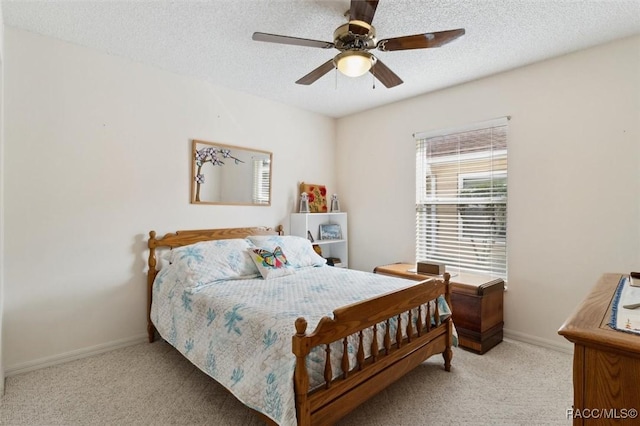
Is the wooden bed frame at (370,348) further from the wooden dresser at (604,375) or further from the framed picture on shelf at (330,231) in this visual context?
the framed picture on shelf at (330,231)

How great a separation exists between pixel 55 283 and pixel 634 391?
335cm

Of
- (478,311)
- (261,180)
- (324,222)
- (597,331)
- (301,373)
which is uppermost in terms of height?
(261,180)

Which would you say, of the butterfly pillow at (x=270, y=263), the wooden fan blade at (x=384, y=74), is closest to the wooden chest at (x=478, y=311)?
the butterfly pillow at (x=270, y=263)

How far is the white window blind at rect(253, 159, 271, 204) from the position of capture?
3756 mm

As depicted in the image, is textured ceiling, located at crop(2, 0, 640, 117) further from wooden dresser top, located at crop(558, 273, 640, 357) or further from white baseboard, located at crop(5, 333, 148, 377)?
white baseboard, located at crop(5, 333, 148, 377)

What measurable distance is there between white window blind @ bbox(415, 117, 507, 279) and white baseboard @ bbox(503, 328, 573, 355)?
55 cm

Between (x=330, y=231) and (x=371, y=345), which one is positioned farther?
(x=330, y=231)

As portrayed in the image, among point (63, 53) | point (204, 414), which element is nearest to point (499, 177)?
point (204, 414)

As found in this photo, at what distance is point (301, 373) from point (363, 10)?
1868mm

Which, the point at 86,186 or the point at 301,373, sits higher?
the point at 86,186

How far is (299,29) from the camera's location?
237 cm

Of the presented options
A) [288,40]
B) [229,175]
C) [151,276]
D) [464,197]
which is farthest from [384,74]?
[151,276]

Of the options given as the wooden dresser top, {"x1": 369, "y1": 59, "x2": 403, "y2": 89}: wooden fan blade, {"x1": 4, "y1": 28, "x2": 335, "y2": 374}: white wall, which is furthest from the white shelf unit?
the wooden dresser top

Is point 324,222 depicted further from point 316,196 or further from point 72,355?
point 72,355
